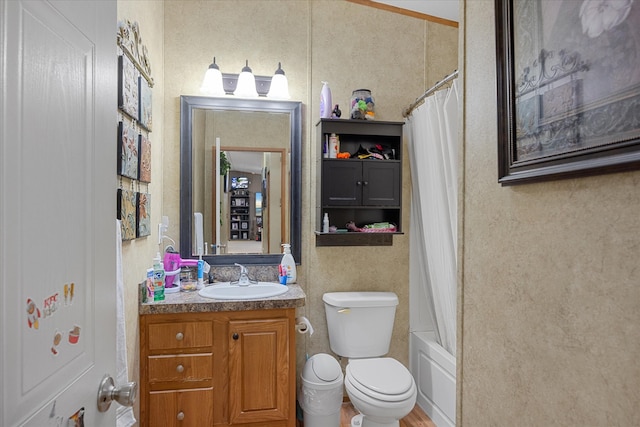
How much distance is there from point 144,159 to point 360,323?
159 centimetres

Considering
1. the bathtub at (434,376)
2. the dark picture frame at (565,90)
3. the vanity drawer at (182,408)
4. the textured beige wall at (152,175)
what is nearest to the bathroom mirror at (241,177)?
the textured beige wall at (152,175)

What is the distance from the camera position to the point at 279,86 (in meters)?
2.52

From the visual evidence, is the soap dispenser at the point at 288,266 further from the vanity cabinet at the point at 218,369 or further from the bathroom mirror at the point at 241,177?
the vanity cabinet at the point at 218,369

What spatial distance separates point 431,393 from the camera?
2498mm

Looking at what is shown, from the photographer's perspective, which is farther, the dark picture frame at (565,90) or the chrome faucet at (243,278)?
the chrome faucet at (243,278)

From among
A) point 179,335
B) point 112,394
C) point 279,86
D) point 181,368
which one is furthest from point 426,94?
point 112,394

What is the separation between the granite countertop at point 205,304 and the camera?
77.8 inches

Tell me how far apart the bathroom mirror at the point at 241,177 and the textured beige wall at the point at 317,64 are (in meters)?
0.08

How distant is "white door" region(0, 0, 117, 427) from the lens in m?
0.57

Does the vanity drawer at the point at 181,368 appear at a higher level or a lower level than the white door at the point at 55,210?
lower

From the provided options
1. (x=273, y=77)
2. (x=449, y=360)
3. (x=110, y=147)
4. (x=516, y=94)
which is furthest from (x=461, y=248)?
(x=273, y=77)

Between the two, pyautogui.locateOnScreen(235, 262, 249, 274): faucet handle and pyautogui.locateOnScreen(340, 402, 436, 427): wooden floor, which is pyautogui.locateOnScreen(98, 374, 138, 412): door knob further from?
pyautogui.locateOnScreen(340, 402, 436, 427): wooden floor

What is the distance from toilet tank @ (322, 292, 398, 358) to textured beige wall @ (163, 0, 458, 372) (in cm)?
17

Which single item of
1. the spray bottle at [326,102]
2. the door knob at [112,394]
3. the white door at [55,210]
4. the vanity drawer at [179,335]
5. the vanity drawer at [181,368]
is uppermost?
the spray bottle at [326,102]
